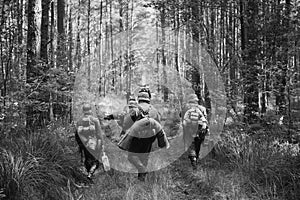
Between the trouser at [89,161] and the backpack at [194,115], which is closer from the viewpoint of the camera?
the trouser at [89,161]

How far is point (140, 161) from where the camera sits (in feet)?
20.2

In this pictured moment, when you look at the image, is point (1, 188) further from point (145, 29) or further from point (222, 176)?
point (145, 29)

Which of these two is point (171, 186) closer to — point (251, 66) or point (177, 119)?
point (251, 66)

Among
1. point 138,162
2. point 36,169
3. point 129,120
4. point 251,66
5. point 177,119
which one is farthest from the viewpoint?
point 177,119

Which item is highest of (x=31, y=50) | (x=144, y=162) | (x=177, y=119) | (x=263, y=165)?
(x=31, y=50)

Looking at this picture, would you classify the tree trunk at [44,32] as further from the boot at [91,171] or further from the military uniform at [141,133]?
the boot at [91,171]

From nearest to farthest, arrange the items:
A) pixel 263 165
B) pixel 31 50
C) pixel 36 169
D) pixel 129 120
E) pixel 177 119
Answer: pixel 36 169 → pixel 263 165 → pixel 129 120 → pixel 31 50 → pixel 177 119

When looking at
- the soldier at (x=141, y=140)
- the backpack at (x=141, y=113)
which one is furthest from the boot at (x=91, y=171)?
the backpack at (x=141, y=113)

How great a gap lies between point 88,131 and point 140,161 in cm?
120

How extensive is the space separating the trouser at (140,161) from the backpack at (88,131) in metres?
0.77

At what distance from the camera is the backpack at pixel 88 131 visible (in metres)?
6.11

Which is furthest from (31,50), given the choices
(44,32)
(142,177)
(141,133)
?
(142,177)

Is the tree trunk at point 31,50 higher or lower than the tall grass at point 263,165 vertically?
higher

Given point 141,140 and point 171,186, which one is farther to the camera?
point 141,140
